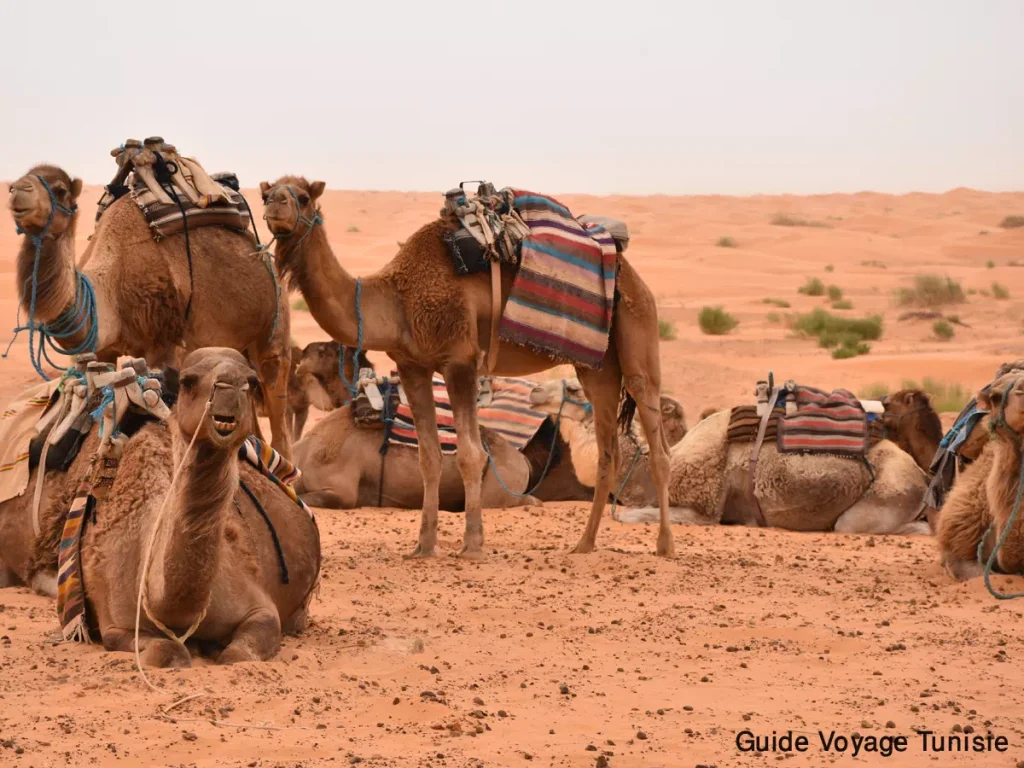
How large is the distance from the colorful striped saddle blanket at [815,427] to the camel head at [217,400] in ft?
19.5

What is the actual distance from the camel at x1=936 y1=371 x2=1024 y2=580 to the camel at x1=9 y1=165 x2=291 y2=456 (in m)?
3.98

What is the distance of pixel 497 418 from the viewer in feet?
36.4

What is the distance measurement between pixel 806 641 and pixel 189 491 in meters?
2.77

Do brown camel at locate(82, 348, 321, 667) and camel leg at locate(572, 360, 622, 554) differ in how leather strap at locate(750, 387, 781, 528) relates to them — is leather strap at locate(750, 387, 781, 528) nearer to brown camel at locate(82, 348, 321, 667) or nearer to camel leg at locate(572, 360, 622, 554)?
camel leg at locate(572, 360, 622, 554)

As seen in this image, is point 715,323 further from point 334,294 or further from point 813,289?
point 334,294

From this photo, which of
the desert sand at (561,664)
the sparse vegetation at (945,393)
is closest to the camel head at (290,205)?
the desert sand at (561,664)

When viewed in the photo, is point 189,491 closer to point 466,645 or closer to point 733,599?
point 466,645

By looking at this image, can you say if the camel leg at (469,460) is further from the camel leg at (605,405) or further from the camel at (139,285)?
the camel at (139,285)

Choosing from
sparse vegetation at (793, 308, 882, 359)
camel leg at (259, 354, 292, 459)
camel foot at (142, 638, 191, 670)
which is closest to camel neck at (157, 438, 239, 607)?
camel foot at (142, 638, 191, 670)

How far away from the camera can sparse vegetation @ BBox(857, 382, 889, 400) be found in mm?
17188

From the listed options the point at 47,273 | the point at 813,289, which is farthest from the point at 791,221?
the point at 47,273

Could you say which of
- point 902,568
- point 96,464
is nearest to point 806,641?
point 902,568

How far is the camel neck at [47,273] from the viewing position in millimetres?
6484

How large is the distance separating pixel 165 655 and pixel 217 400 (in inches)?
43.9
